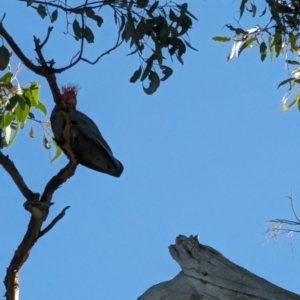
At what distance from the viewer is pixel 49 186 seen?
2.43 m

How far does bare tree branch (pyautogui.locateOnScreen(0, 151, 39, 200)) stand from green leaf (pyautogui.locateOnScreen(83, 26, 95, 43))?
465 millimetres

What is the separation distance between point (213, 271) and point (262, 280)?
12cm

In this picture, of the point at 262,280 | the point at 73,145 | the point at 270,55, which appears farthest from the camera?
the point at 270,55

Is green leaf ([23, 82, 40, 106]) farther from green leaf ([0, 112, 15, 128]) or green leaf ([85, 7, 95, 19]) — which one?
green leaf ([85, 7, 95, 19])

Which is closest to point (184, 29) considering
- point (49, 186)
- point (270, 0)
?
point (270, 0)

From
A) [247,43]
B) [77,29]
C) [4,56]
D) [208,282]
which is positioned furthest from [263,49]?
[208,282]

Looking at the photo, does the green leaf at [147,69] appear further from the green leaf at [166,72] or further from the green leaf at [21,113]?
the green leaf at [21,113]

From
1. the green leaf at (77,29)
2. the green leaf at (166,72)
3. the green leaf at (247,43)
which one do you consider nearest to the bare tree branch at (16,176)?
the green leaf at (77,29)

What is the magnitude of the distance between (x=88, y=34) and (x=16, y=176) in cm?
52

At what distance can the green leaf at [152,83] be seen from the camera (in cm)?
236

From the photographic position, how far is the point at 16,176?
2422 mm

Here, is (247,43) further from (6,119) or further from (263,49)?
(6,119)

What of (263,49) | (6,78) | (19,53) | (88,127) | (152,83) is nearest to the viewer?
(19,53)

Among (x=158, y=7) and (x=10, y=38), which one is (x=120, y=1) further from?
(x=10, y=38)
